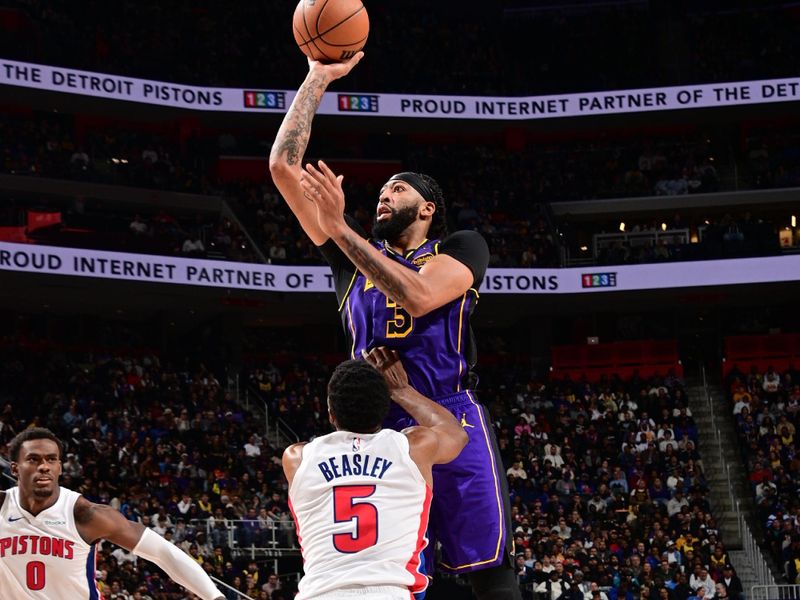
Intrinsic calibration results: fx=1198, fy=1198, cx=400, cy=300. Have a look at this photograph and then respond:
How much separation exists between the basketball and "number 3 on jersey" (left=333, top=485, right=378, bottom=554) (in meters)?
2.53

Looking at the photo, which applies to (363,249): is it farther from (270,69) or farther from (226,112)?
(270,69)

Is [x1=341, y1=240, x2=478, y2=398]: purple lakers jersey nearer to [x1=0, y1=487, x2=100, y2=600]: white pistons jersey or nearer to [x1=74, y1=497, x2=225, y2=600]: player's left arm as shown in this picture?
[x1=74, y1=497, x2=225, y2=600]: player's left arm

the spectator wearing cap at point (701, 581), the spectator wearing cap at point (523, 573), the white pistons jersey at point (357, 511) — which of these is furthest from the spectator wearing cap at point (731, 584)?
the white pistons jersey at point (357, 511)

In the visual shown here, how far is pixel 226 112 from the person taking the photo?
97.3ft

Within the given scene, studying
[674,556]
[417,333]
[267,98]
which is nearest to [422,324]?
[417,333]

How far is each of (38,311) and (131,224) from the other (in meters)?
3.13

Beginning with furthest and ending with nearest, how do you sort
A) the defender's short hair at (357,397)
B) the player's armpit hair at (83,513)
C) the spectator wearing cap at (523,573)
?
the spectator wearing cap at (523,573)
the player's armpit hair at (83,513)
the defender's short hair at (357,397)

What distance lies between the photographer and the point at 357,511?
432 cm

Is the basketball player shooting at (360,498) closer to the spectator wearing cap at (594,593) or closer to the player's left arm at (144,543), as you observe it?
the player's left arm at (144,543)

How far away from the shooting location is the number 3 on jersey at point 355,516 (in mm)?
4289

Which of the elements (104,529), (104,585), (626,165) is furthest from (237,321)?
(104,529)

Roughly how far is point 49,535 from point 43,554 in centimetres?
9

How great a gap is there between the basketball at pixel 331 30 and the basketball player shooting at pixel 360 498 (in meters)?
2.09

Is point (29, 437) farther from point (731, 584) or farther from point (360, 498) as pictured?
point (731, 584)
